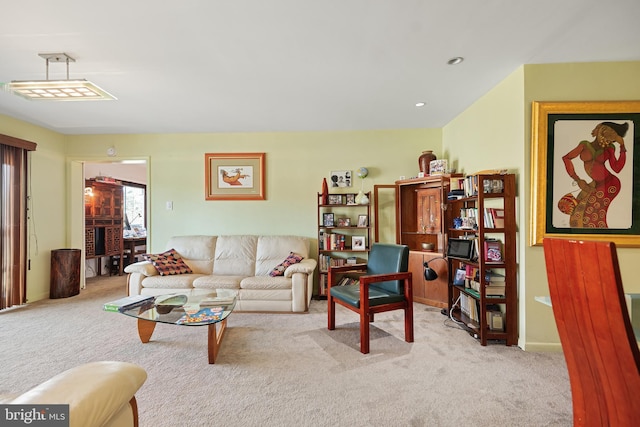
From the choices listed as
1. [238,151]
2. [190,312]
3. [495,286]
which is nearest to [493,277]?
[495,286]

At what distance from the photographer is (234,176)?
4.24 metres

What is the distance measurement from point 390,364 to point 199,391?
1.36 metres

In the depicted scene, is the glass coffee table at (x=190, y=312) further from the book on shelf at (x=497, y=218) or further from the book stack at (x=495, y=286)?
the book on shelf at (x=497, y=218)

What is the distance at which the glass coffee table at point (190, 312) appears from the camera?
7.01 ft

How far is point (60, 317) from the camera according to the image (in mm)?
3168

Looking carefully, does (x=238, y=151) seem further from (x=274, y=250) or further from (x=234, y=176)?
(x=274, y=250)

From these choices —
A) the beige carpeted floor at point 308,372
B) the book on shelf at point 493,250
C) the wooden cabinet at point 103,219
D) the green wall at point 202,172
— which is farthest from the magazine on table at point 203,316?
the wooden cabinet at point 103,219

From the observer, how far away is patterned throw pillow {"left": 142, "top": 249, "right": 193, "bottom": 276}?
11.6 feet

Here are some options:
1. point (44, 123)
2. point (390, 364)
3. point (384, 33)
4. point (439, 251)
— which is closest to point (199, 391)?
point (390, 364)

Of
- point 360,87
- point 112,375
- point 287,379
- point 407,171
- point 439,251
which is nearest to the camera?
point 112,375

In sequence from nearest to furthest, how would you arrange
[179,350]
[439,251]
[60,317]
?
[179,350]
[60,317]
[439,251]

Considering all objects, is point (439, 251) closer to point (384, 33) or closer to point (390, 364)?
point (390, 364)

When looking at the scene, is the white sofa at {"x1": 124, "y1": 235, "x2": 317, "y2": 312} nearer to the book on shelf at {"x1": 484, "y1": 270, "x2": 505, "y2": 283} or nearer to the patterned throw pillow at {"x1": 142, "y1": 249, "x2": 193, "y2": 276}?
the patterned throw pillow at {"x1": 142, "y1": 249, "x2": 193, "y2": 276}

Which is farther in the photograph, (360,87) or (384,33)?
(360,87)
